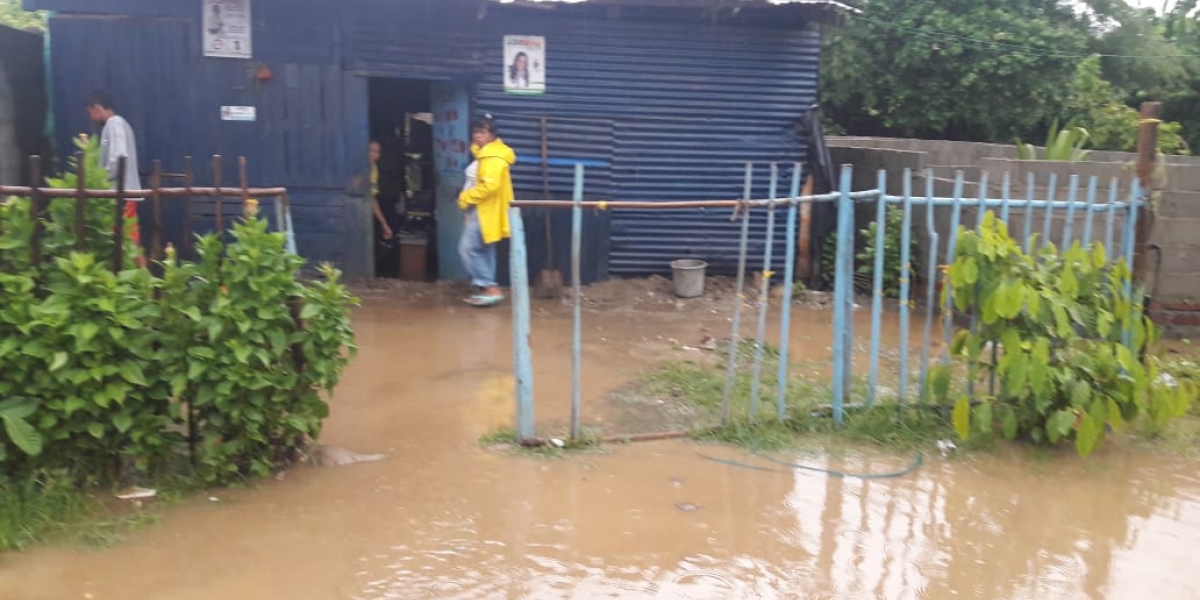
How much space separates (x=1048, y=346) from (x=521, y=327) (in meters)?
2.77

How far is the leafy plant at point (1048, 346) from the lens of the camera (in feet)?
16.8

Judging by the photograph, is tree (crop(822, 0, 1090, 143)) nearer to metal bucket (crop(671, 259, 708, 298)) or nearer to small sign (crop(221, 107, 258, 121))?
metal bucket (crop(671, 259, 708, 298))

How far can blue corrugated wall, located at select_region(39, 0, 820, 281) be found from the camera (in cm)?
880

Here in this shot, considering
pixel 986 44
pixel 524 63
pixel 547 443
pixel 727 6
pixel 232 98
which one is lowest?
pixel 547 443

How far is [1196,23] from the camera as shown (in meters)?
20.4

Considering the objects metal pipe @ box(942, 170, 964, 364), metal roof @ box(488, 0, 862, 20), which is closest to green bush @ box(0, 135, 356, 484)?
metal pipe @ box(942, 170, 964, 364)

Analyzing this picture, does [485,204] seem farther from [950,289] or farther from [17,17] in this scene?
[17,17]

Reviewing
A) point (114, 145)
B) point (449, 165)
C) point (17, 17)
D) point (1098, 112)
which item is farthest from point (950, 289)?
point (1098, 112)

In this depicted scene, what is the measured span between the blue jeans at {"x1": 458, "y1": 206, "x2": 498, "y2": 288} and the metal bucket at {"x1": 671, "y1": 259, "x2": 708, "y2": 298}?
71.1 inches

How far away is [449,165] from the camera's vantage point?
1004cm

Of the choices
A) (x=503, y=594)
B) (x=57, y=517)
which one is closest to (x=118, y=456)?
(x=57, y=517)

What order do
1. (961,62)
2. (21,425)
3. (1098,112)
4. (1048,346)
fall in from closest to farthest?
(21,425) < (1048,346) < (1098,112) < (961,62)

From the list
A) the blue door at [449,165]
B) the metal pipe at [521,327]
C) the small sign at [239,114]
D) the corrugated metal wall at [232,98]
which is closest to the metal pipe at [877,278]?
the metal pipe at [521,327]

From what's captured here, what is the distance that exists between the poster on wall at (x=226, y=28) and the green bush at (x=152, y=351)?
15.1 ft
